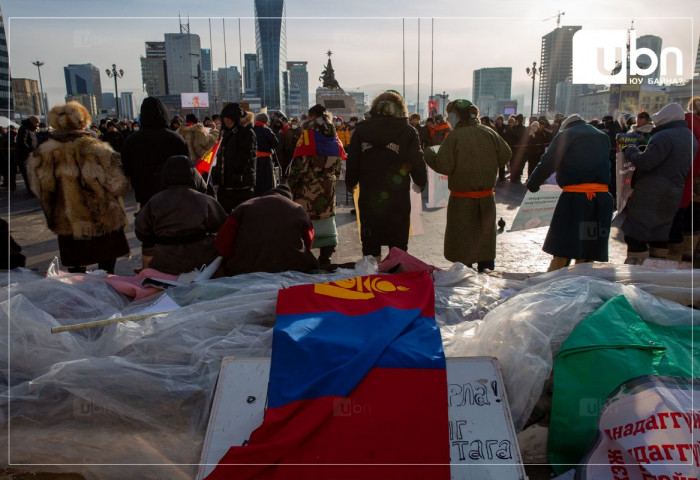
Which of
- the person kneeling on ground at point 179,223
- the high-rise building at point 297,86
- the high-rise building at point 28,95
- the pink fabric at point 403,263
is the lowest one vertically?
the pink fabric at point 403,263

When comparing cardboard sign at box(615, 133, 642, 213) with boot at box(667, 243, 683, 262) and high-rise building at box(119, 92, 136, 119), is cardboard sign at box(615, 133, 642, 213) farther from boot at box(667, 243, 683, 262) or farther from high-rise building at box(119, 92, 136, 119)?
high-rise building at box(119, 92, 136, 119)

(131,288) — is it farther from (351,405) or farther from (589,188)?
(589,188)

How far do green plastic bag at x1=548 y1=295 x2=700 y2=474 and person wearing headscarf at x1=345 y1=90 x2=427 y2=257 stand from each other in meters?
2.68

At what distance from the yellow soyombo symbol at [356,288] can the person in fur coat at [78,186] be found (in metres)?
2.86

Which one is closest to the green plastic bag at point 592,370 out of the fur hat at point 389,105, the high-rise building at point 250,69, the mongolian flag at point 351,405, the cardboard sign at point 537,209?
the mongolian flag at point 351,405

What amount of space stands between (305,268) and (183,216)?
3.41 feet

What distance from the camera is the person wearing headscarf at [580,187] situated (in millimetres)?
4512

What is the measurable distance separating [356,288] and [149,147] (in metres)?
3.66

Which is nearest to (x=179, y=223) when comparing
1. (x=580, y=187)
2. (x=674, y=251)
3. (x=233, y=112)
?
(x=233, y=112)

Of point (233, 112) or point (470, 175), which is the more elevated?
point (233, 112)

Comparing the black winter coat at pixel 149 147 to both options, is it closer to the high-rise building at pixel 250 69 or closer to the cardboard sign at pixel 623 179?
the cardboard sign at pixel 623 179

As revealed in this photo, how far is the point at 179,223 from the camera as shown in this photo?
3926mm

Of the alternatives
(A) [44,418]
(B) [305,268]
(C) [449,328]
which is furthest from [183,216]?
(C) [449,328]

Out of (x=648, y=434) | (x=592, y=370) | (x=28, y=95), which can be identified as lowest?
(x=648, y=434)
